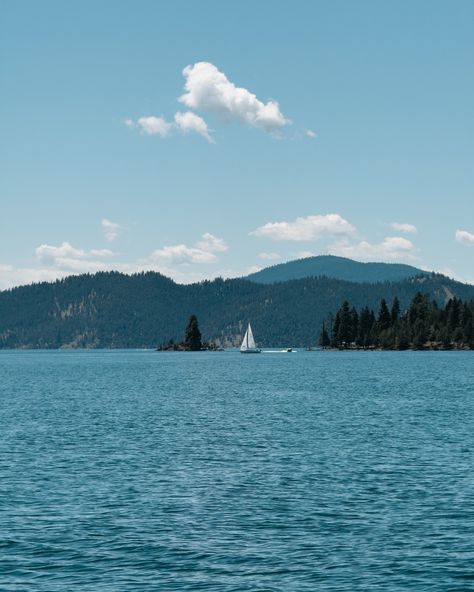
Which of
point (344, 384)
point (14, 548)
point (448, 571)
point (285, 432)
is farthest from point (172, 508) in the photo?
point (344, 384)

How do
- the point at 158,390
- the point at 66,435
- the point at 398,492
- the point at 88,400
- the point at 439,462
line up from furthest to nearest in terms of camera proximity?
the point at 158,390, the point at 88,400, the point at 66,435, the point at 439,462, the point at 398,492

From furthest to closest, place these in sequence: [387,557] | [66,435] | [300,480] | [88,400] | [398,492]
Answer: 1. [88,400]
2. [66,435]
3. [300,480]
4. [398,492]
5. [387,557]

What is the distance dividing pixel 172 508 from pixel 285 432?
33.2 meters

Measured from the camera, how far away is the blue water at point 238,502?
32.3 meters

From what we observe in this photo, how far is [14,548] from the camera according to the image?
118 feet

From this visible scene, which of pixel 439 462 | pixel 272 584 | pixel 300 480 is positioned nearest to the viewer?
pixel 272 584

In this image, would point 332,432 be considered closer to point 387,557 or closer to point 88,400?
point 387,557

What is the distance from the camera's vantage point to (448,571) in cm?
3250

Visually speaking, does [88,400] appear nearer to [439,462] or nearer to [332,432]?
[332,432]

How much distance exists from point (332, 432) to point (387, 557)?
137 feet

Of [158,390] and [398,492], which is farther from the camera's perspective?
[158,390]

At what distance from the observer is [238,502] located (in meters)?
44.7

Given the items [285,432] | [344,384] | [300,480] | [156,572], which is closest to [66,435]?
[285,432]

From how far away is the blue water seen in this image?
3231 centimetres
